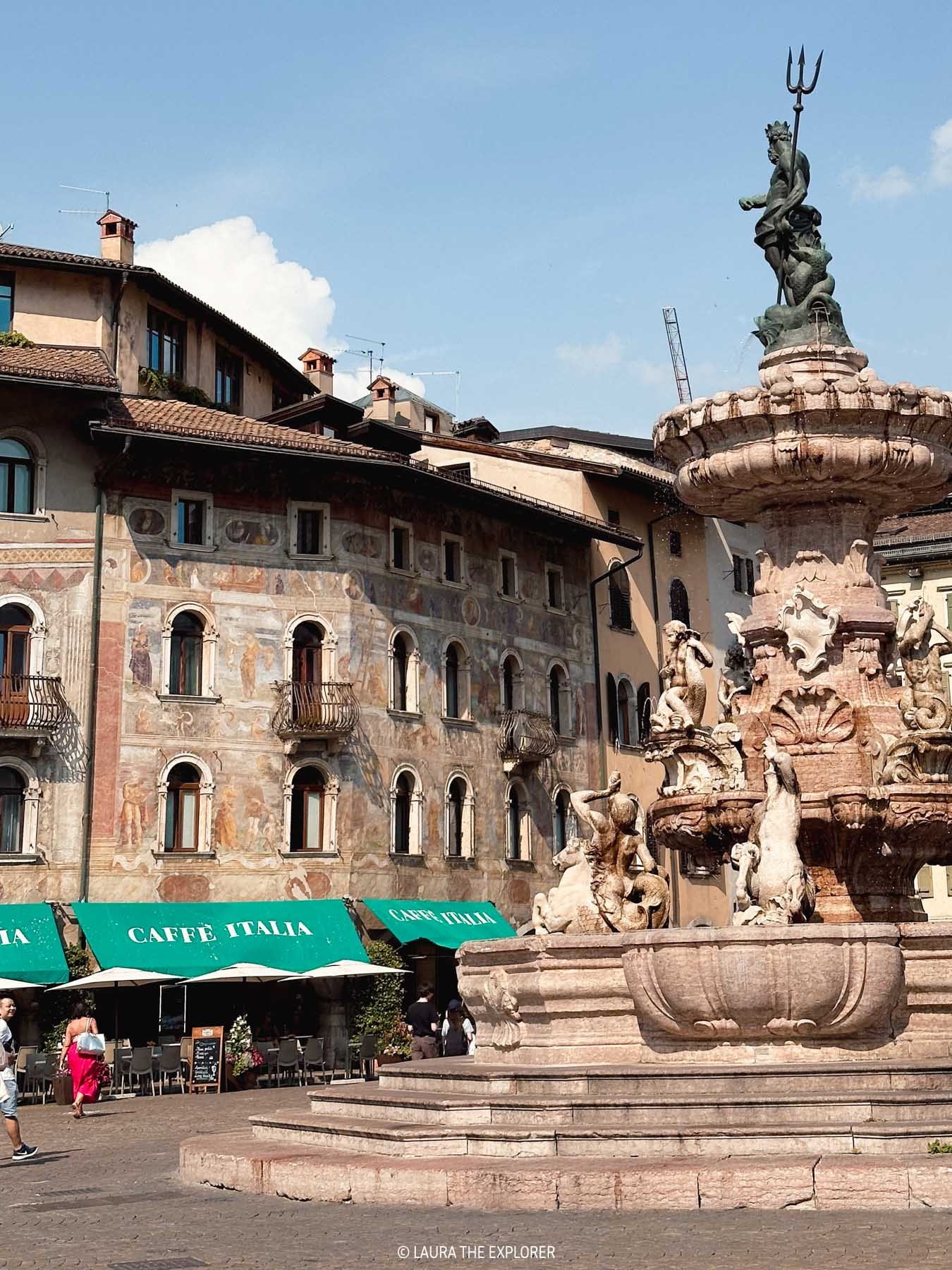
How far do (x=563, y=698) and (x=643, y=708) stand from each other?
12.6 ft

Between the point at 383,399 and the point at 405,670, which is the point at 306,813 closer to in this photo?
the point at 405,670

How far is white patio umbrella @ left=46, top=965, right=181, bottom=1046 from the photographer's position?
30062mm

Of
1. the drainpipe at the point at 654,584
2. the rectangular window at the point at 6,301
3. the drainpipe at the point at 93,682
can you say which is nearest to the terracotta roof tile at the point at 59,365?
the rectangular window at the point at 6,301

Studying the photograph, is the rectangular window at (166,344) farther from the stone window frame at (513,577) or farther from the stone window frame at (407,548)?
the stone window frame at (513,577)

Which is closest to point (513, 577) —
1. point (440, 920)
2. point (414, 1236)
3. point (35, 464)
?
point (440, 920)

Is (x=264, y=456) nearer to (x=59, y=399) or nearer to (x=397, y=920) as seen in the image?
(x=59, y=399)

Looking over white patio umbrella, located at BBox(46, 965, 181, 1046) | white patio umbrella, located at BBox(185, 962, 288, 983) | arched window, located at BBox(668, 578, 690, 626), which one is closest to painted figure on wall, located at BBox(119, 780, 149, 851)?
white patio umbrella, located at BBox(46, 965, 181, 1046)

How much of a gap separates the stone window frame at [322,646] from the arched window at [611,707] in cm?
996

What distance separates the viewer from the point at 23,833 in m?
32.8

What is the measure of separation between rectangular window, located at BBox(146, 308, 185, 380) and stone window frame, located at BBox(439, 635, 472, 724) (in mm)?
8913

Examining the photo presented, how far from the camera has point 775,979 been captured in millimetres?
13078

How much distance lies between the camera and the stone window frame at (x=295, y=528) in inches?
1430

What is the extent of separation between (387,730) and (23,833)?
308 inches

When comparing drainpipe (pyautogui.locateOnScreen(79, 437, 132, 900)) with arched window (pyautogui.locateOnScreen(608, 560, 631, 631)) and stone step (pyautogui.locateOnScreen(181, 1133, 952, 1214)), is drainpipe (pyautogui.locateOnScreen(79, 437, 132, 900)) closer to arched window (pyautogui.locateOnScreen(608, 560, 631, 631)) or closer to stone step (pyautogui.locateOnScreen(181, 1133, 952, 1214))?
arched window (pyautogui.locateOnScreen(608, 560, 631, 631))
